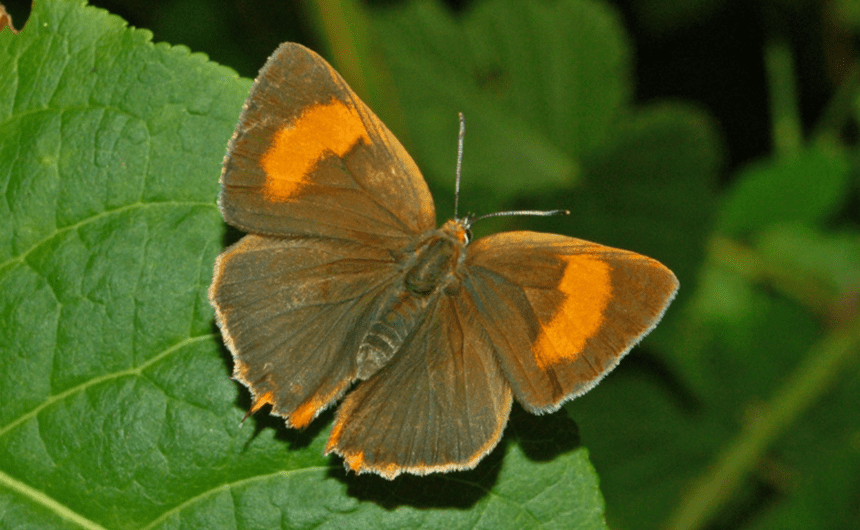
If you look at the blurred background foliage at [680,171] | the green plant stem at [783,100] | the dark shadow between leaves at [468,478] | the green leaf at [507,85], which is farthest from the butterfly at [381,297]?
the green plant stem at [783,100]

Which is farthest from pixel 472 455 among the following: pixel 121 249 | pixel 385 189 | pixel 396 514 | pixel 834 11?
pixel 834 11

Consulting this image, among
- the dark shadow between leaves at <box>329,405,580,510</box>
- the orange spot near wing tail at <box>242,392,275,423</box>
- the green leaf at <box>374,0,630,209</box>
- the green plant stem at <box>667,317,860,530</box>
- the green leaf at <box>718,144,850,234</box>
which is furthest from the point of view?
the green leaf at <box>374,0,630,209</box>

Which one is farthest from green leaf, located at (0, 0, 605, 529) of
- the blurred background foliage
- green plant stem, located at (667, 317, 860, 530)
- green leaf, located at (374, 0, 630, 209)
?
green leaf, located at (374, 0, 630, 209)

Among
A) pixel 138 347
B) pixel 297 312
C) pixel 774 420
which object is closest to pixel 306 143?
pixel 297 312

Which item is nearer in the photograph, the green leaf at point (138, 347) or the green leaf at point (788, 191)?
the green leaf at point (138, 347)

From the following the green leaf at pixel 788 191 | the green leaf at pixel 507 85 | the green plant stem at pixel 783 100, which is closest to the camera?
the green leaf at pixel 788 191

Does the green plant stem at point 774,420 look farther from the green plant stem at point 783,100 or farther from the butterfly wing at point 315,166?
the butterfly wing at point 315,166

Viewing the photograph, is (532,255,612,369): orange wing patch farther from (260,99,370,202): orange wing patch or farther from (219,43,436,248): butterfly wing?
(260,99,370,202): orange wing patch

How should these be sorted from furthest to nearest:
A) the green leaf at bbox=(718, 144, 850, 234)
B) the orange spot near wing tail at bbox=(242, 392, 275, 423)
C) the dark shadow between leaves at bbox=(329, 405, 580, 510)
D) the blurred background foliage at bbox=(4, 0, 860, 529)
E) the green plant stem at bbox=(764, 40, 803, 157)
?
the green plant stem at bbox=(764, 40, 803, 157) < the green leaf at bbox=(718, 144, 850, 234) < the blurred background foliage at bbox=(4, 0, 860, 529) < the dark shadow between leaves at bbox=(329, 405, 580, 510) < the orange spot near wing tail at bbox=(242, 392, 275, 423)
